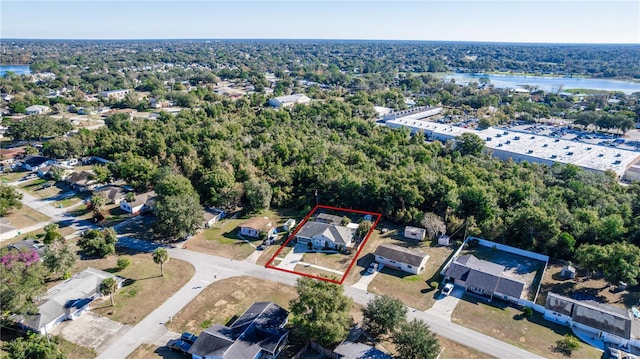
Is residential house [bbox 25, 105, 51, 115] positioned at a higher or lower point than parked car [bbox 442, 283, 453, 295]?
higher

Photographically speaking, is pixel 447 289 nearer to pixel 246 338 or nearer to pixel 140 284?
pixel 246 338

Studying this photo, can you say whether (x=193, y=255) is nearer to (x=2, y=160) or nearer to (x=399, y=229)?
(x=399, y=229)

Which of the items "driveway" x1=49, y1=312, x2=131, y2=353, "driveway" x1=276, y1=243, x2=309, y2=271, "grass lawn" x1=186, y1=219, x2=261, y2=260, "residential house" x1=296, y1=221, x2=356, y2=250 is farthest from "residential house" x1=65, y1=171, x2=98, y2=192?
"residential house" x1=296, y1=221, x2=356, y2=250

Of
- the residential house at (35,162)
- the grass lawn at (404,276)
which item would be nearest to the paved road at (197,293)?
the grass lawn at (404,276)

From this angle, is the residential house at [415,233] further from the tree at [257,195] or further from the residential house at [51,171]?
the residential house at [51,171]

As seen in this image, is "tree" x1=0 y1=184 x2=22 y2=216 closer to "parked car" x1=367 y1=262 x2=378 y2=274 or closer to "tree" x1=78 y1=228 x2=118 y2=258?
"tree" x1=78 y1=228 x2=118 y2=258

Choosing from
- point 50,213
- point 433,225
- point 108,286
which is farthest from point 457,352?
point 50,213
